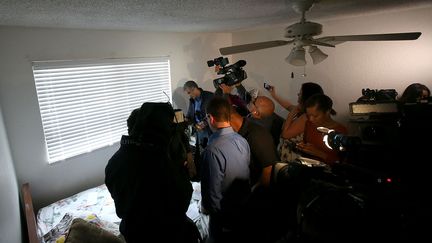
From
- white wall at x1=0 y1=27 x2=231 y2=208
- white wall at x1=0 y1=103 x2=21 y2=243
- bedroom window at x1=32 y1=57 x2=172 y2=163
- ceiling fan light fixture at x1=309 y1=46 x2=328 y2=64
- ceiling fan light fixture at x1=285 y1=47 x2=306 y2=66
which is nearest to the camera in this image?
white wall at x1=0 y1=103 x2=21 y2=243

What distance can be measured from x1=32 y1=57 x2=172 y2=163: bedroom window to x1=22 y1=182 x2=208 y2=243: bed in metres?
0.45

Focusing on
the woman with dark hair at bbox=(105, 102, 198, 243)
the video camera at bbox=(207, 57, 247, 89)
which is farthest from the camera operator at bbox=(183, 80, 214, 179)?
the woman with dark hair at bbox=(105, 102, 198, 243)

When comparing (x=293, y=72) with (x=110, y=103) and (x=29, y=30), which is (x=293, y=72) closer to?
(x=110, y=103)

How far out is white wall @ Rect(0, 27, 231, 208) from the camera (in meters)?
2.16

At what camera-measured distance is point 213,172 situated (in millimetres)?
1557

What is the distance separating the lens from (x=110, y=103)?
2852 mm

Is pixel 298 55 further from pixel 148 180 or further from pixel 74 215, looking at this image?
pixel 74 215

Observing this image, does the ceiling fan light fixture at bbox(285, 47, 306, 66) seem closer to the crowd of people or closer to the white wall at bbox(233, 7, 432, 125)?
the crowd of people

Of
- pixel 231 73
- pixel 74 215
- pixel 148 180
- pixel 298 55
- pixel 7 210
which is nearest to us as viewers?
pixel 148 180

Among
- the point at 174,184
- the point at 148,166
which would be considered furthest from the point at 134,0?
the point at 174,184

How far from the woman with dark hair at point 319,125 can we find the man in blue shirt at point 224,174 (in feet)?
2.08

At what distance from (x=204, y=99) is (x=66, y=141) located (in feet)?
5.25

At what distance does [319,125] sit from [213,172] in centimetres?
96

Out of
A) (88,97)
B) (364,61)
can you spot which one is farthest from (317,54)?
(88,97)
